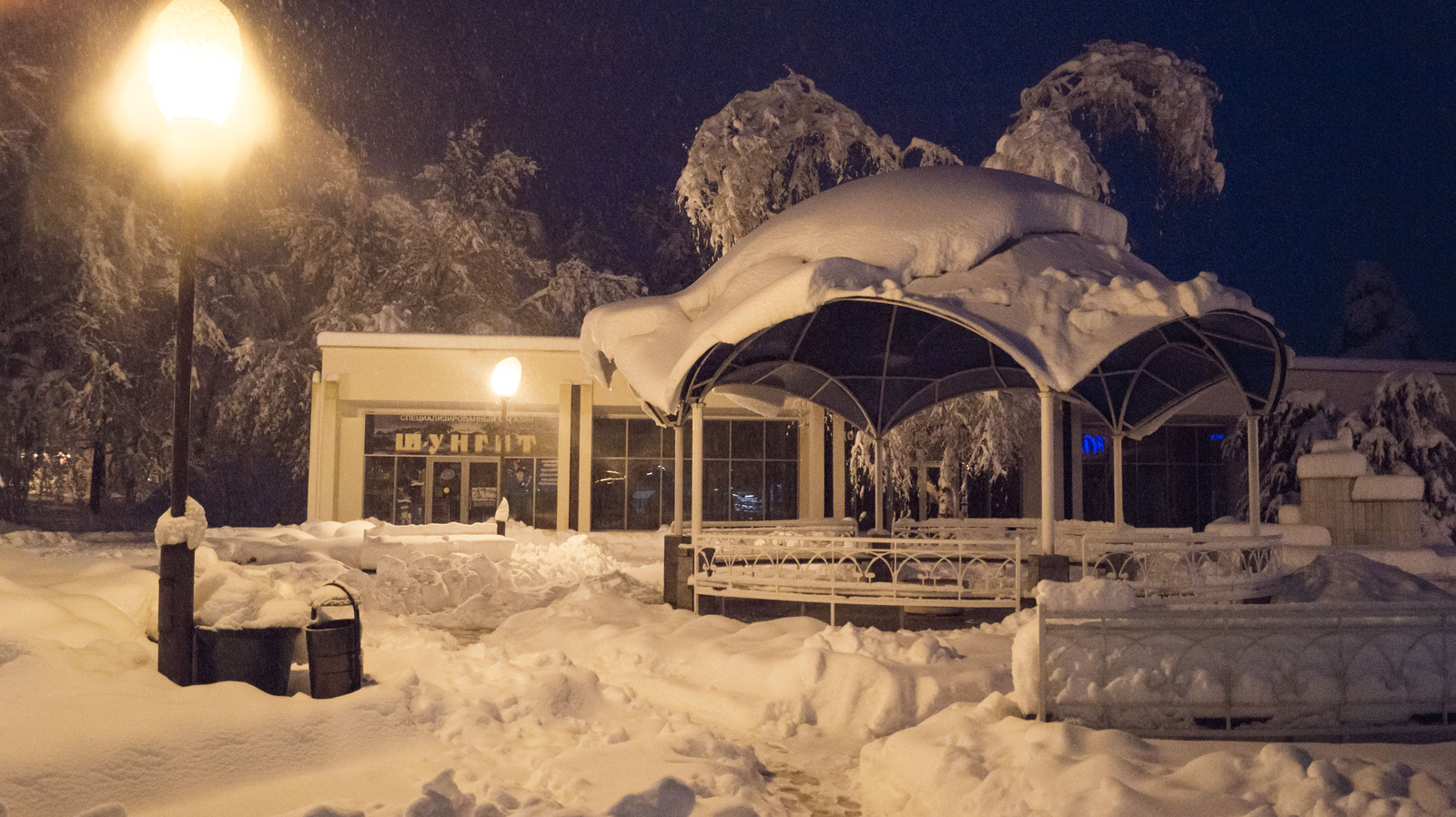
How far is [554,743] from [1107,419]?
1370cm

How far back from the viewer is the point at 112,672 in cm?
732

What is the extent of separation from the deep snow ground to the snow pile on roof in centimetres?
360

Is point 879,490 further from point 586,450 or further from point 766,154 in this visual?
point 586,450

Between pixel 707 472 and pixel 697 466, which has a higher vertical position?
pixel 697 466

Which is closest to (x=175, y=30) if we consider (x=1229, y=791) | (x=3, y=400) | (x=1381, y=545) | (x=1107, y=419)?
(x=1229, y=791)

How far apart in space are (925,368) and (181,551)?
1350 cm

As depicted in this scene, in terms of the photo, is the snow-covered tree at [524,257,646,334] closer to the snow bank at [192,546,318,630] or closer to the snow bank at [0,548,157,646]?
the snow bank at [0,548,157,646]

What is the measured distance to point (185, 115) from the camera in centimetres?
752

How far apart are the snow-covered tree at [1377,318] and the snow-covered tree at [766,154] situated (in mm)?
47476

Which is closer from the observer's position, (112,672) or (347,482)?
(112,672)

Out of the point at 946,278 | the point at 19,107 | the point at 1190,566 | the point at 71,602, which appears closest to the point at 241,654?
the point at 71,602

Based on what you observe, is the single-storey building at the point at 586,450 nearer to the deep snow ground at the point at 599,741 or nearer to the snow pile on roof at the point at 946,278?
the snow pile on roof at the point at 946,278

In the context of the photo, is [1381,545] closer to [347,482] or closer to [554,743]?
[554,743]

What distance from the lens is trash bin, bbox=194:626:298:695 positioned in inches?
307
